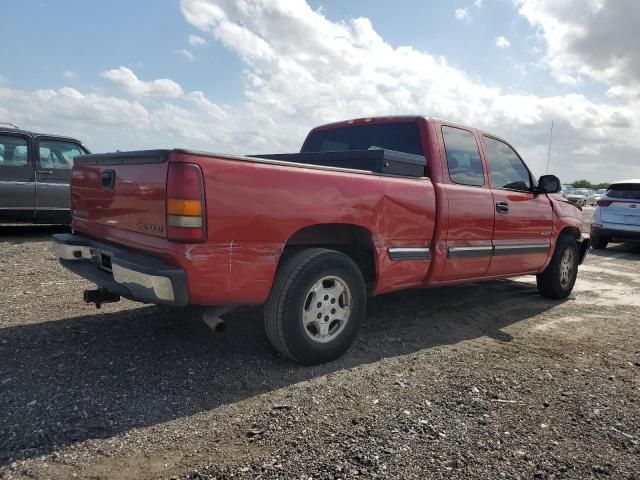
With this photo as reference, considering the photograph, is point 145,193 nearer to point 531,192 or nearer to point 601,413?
point 601,413

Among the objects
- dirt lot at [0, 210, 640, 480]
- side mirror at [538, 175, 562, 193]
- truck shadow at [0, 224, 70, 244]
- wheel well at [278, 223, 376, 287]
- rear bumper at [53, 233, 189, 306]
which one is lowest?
dirt lot at [0, 210, 640, 480]

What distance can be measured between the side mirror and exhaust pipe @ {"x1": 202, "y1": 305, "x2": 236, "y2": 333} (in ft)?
13.3

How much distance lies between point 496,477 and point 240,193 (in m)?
1.99

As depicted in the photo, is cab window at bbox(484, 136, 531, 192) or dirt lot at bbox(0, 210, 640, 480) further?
cab window at bbox(484, 136, 531, 192)

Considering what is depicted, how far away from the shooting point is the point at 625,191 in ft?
37.3

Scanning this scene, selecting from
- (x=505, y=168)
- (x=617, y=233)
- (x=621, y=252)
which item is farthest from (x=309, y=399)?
(x=621, y=252)

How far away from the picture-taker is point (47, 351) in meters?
3.51

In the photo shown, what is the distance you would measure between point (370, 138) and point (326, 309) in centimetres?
207

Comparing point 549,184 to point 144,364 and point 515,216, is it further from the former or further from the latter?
point 144,364

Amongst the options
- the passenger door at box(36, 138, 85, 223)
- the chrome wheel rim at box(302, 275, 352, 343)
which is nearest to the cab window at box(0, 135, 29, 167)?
the passenger door at box(36, 138, 85, 223)

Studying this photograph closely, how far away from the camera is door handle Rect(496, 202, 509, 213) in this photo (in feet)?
15.8

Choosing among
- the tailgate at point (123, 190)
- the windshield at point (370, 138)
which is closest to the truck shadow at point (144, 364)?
the tailgate at point (123, 190)

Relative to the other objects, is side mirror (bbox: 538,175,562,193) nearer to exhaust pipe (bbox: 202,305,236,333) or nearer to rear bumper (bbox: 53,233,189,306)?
exhaust pipe (bbox: 202,305,236,333)

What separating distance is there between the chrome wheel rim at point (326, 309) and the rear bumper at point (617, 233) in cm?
1014
